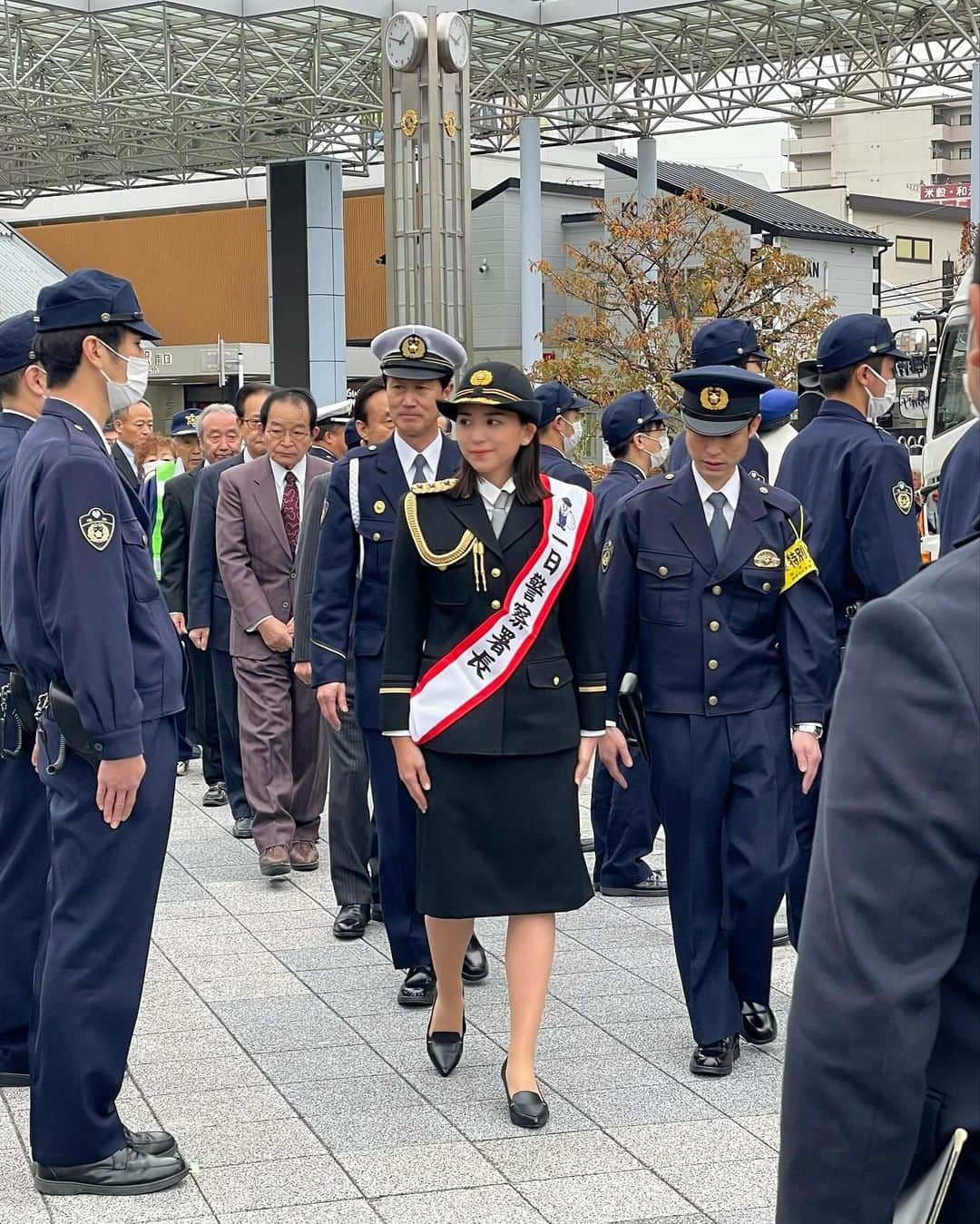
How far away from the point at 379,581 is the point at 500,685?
135 centimetres

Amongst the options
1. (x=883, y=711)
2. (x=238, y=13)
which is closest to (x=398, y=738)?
(x=883, y=711)

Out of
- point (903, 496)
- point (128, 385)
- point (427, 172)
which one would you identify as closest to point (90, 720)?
point (128, 385)

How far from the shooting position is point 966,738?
1452mm

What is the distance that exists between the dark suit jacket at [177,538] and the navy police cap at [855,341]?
4672mm

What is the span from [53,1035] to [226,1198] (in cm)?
54

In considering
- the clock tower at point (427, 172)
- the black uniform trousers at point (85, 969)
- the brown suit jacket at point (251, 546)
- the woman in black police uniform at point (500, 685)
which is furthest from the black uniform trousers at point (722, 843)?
the clock tower at point (427, 172)

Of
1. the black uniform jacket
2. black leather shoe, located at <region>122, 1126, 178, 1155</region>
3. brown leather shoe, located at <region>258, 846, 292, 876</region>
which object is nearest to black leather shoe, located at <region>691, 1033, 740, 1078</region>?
the black uniform jacket

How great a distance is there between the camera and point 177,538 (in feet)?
32.3

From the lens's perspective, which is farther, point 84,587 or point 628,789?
point 628,789

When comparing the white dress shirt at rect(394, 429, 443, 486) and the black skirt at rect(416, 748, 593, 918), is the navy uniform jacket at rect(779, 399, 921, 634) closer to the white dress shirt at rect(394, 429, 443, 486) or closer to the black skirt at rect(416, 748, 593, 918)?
the white dress shirt at rect(394, 429, 443, 486)

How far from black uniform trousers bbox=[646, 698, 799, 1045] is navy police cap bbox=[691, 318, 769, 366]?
166cm

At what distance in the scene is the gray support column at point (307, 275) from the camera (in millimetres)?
34938

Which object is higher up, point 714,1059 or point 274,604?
point 274,604

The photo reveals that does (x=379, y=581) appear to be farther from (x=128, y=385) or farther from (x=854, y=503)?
(x=128, y=385)
